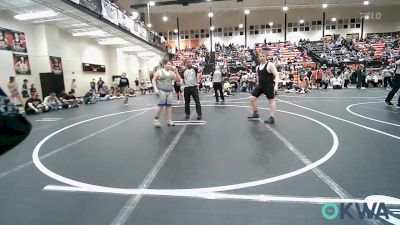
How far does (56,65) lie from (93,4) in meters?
4.91

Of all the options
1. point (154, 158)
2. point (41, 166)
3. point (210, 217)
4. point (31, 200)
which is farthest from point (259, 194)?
point (41, 166)

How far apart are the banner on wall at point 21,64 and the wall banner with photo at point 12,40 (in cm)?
33

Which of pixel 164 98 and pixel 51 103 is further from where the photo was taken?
pixel 51 103

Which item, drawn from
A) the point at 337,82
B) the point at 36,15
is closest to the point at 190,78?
the point at 36,15

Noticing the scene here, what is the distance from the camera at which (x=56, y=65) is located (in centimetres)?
1591

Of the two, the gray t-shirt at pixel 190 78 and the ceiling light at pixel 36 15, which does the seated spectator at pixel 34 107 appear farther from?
the gray t-shirt at pixel 190 78

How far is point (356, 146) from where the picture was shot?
4.07 meters

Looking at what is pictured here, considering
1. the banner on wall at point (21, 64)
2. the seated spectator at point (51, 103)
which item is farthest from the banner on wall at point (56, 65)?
the seated spectator at point (51, 103)

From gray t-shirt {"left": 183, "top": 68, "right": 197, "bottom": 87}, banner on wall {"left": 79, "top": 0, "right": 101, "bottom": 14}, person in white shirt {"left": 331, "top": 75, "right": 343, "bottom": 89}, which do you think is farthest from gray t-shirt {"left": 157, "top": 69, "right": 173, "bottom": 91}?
person in white shirt {"left": 331, "top": 75, "right": 343, "bottom": 89}

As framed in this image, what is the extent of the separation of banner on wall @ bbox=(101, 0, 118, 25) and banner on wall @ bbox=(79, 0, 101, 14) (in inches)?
17.4

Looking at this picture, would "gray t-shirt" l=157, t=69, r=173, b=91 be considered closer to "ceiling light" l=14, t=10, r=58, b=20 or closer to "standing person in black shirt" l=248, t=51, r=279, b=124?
"standing person in black shirt" l=248, t=51, r=279, b=124

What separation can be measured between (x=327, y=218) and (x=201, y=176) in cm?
138

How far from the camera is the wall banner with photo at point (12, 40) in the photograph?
41.2 ft

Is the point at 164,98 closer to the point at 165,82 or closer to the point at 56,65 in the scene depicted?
the point at 165,82
